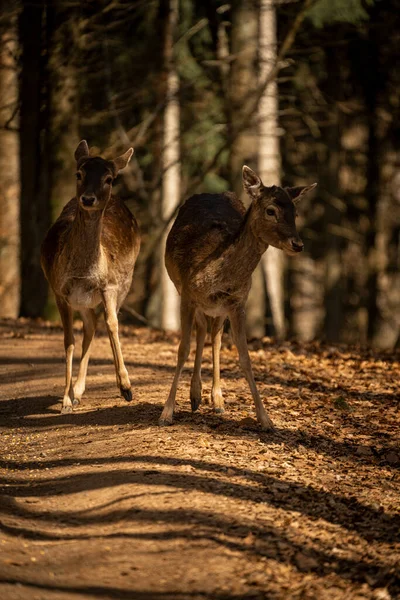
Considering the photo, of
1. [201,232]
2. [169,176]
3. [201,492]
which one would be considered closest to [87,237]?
[201,232]

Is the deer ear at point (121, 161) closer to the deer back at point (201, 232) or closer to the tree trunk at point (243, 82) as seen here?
the deer back at point (201, 232)

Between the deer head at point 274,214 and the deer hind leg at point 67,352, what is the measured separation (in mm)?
2244

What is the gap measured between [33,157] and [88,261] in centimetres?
991

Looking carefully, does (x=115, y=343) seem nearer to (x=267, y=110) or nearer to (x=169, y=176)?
(x=267, y=110)

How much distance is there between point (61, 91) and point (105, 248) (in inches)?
327

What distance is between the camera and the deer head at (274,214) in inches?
352

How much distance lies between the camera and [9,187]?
73.7 ft

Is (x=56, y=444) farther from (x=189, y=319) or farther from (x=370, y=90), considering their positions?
(x=370, y=90)

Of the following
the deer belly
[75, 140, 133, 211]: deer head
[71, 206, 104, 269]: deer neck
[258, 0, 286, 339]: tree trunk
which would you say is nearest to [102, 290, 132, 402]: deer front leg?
the deer belly

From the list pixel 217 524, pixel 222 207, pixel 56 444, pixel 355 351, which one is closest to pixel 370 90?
pixel 355 351

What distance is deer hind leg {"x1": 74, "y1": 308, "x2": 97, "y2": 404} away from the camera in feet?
34.6

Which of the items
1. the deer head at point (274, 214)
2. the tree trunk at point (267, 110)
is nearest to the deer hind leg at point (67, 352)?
the deer head at point (274, 214)

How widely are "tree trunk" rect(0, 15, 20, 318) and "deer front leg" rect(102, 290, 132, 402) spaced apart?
1017 centimetres

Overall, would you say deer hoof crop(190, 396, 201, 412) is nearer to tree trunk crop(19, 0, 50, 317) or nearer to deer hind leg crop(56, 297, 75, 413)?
deer hind leg crop(56, 297, 75, 413)
